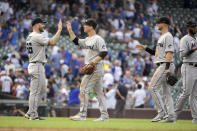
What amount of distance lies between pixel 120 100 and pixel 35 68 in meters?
7.90

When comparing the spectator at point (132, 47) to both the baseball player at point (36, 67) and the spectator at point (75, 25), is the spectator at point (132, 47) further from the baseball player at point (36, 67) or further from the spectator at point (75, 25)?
the baseball player at point (36, 67)

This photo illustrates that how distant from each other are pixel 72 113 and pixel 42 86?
751 cm

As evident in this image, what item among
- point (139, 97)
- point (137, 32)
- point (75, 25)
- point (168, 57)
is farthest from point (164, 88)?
point (137, 32)

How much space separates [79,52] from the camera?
2253 centimetres

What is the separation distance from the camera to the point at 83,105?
966 centimetres

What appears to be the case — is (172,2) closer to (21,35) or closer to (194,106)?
(21,35)

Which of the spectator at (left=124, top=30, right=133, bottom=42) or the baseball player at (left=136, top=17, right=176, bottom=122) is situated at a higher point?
the spectator at (left=124, top=30, right=133, bottom=42)

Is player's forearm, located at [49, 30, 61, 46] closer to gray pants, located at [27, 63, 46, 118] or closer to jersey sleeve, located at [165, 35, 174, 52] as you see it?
gray pants, located at [27, 63, 46, 118]

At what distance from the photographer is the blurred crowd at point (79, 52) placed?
1777cm


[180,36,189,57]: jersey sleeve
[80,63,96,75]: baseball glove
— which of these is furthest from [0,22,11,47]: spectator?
[180,36,189,57]: jersey sleeve

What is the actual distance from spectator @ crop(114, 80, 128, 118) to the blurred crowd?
0.04 metres

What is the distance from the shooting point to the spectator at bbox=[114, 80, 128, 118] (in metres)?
17.2

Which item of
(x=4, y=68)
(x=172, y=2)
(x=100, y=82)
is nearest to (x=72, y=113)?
(x=4, y=68)

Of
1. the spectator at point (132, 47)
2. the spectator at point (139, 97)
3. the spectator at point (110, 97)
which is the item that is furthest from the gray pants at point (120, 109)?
the spectator at point (132, 47)
